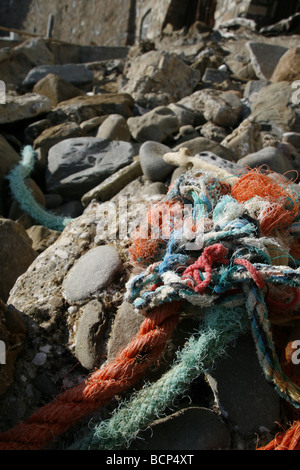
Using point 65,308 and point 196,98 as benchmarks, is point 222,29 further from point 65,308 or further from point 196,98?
point 65,308

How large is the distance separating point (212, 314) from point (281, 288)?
309 millimetres

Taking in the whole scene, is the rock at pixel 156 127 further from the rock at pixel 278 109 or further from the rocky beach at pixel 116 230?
the rock at pixel 278 109

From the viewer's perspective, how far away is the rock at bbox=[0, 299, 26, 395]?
67.1 inches

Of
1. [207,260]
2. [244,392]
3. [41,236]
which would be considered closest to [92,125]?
[41,236]

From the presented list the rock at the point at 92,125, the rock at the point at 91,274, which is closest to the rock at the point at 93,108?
the rock at the point at 92,125

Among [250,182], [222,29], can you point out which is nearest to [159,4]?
[222,29]

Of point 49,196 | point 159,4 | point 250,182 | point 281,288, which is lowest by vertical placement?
point 49,196

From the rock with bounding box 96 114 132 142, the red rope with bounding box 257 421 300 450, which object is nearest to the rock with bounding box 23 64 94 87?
the rock with bounding box 96 114 132 142

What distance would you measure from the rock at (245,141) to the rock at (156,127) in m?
0.80

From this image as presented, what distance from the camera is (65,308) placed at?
212cm

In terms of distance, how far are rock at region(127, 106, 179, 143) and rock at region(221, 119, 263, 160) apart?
799 mm

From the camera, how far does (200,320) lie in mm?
1834

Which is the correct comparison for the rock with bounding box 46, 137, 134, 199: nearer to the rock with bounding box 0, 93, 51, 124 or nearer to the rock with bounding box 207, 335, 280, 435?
the rock with bounding box 0, 93, 51, 124

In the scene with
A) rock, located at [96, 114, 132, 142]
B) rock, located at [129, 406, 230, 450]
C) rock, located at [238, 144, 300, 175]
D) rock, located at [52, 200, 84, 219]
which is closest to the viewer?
rock, located at [129, 406, 230, 450]
